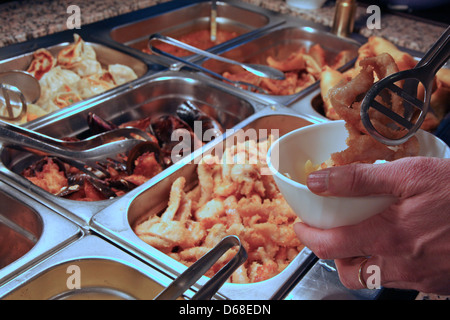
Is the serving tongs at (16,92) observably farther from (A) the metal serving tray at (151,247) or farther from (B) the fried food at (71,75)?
(A) the metal serving tray at (151,247)

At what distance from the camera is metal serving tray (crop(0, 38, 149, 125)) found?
2.37 m

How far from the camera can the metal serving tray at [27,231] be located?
124 cm

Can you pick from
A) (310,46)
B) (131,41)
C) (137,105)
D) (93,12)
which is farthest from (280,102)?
(93,12)

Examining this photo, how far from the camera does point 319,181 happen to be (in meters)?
0.95

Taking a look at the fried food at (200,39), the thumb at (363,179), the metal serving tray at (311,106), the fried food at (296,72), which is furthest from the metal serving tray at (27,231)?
the fried food at (200,39)

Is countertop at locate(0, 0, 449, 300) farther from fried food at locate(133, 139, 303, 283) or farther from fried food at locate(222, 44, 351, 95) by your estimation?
fried food at locate(133, 139, 303, 283)

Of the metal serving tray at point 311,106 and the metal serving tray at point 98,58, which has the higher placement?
the metal serving tray at point 98,58

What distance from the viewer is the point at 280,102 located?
7.22 feet

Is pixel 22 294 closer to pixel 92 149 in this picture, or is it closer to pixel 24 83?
pixel 92 149

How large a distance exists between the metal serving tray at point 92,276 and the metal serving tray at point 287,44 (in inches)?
70.0

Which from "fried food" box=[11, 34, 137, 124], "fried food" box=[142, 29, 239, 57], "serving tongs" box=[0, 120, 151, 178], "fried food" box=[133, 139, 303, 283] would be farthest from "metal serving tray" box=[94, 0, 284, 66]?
"fried food" box=[133, 139, 303, 283]

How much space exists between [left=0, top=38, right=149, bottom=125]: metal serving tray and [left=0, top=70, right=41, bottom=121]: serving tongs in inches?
11.5

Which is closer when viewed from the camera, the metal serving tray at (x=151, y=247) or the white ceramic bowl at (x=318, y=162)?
the white ceramic bowl at (x=318, y=162)
